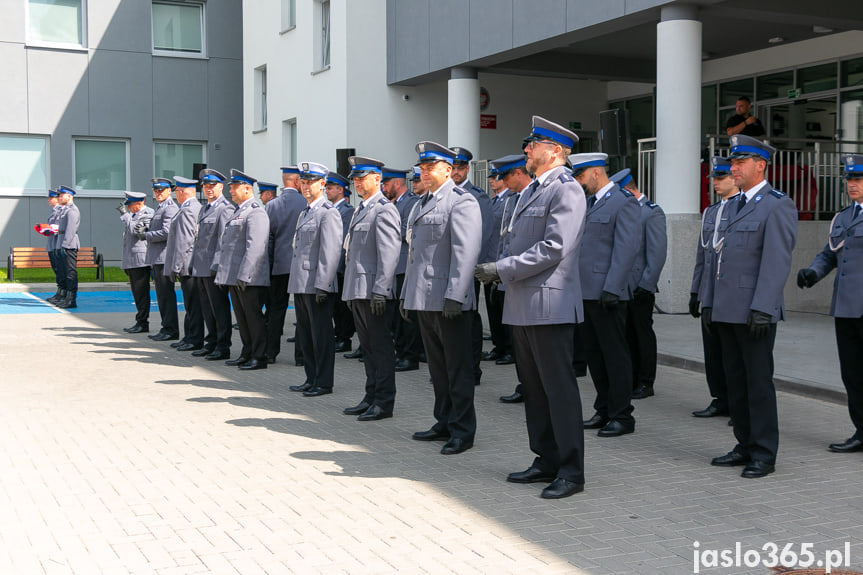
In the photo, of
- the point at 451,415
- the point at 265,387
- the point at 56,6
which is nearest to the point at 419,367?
the point at 265,387

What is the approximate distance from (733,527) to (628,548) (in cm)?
69

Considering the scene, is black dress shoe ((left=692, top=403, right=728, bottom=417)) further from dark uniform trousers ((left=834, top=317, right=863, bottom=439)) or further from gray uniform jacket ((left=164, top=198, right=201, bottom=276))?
gray uniform jacket ((left=164, top=198, right=201, bottom=276))

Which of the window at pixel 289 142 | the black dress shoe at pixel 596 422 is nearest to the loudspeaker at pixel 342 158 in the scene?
the window at pixel 289 142

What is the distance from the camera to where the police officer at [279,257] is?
10.9m

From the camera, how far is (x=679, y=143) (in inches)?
557

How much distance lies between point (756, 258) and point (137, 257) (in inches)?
399

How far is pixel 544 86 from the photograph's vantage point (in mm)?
24516

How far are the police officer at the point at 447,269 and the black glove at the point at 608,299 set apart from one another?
45.0 inches

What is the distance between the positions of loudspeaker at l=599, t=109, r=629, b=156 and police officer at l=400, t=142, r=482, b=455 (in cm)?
786

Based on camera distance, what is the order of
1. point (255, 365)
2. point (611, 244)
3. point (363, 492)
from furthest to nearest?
point (255, 365), point (611, 244), point (363, 492)

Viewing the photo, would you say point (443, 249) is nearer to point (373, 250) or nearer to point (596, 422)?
point (373, 250)

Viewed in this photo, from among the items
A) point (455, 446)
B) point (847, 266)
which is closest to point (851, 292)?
point (847, 266)

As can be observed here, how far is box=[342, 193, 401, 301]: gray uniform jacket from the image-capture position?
24.9 ft

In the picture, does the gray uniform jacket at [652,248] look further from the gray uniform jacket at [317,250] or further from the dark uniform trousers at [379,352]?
the gray uniform jacket at [317,250]
